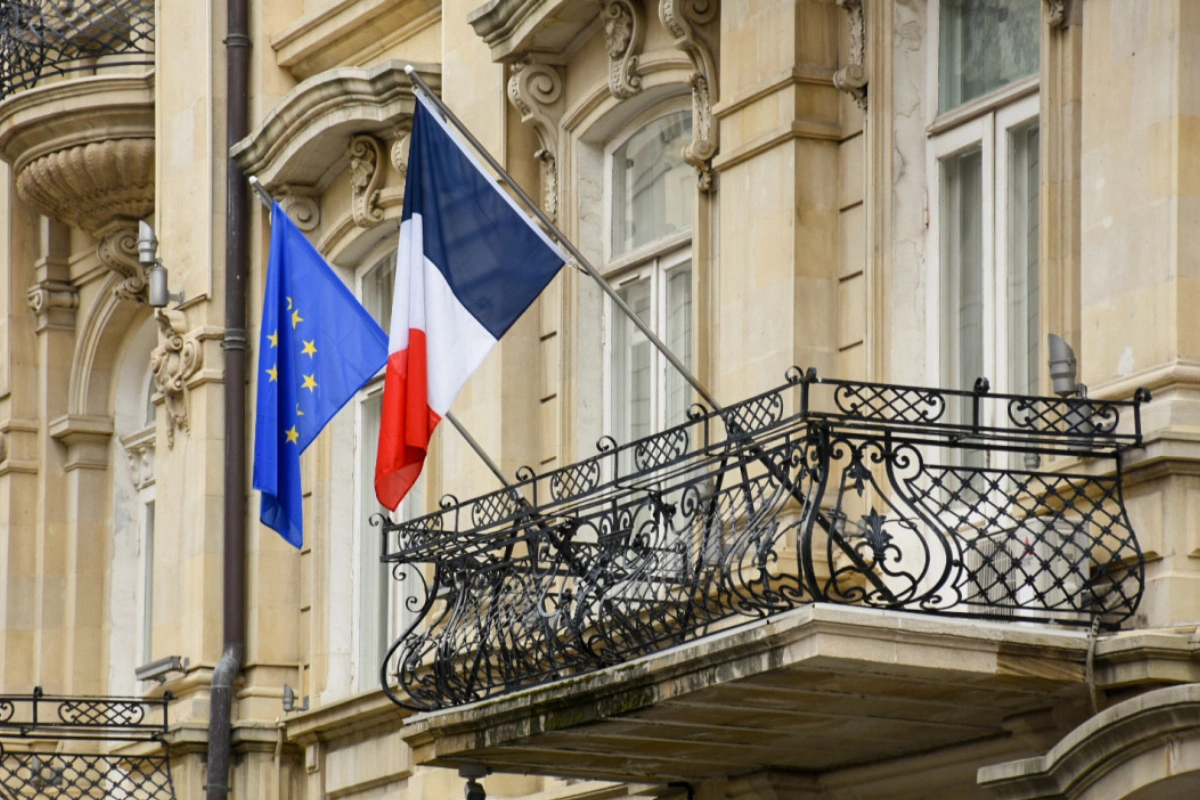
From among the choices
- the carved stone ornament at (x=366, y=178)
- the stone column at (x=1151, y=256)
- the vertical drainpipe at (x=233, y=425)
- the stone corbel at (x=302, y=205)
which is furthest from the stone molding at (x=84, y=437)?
the stone column at (x=1151, y=256)

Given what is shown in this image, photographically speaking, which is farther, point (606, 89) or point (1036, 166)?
point (606, 89)

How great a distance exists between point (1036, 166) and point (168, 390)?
29.7 feet

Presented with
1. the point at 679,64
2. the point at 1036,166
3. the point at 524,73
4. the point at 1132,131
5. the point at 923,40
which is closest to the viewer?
the point at 1132,131

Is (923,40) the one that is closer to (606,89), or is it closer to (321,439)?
(606,89)

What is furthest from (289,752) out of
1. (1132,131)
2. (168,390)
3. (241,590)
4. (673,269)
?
(1132,131)

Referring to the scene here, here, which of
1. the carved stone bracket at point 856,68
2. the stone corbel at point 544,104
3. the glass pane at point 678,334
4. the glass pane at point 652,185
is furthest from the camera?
the stone corbel at point 544,104

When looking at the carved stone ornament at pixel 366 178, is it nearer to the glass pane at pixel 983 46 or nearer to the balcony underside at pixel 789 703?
the balcony underside at pixel 789 703

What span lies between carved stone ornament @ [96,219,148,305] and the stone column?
1199cm

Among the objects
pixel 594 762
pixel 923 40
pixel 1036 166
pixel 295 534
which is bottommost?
pixel 594 762

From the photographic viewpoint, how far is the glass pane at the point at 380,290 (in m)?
19.3

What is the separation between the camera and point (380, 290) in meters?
19.5

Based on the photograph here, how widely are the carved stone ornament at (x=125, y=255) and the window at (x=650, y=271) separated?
22.9 ft

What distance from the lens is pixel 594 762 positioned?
46.0ft

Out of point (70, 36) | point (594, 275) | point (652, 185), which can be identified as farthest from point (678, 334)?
point (70, 36)
